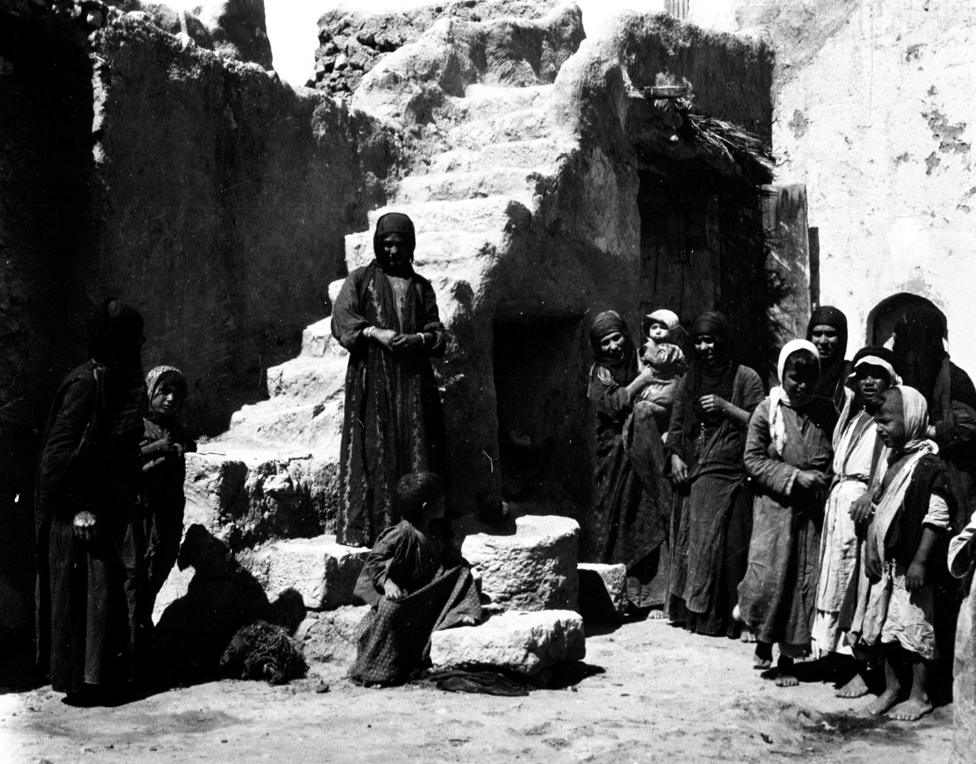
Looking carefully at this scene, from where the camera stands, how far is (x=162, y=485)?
265 inches

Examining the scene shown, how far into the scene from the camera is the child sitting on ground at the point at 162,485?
22.0ft

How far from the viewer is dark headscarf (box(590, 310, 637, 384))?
852cm

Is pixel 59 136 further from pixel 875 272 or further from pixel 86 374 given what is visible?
pixel 875 272

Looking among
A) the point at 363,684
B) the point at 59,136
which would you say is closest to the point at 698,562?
the point at 363,684

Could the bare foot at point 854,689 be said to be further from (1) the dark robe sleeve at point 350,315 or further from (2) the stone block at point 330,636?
(1) the dark robe sleeve at point 350,315

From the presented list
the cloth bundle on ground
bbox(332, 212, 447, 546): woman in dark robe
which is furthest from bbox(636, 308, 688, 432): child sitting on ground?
the cloth bundle on ground

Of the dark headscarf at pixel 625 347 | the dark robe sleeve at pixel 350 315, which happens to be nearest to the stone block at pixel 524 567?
the dark robe sleeve at pixel 350 315

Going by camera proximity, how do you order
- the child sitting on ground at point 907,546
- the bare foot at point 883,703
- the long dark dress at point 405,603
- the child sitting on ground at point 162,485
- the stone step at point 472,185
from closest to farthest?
1. the child sitting on ground at point 907,546
2. the bare foot at point 883,703
3. the long dark dress at point 405,603
4. the child sitting on ground at point 162,485
5. the stone step at point 472,185

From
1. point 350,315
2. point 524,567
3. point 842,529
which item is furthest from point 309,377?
point 842,529

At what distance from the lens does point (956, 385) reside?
25.4ft

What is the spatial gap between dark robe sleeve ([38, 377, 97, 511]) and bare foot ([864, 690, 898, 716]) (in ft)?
11.4

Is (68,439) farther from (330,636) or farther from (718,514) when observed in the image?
(718,514)

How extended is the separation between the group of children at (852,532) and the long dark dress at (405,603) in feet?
4.54

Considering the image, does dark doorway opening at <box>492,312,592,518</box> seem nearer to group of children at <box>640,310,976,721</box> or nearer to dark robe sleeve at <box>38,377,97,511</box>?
group of children at <box>640,310,976,721</box>
